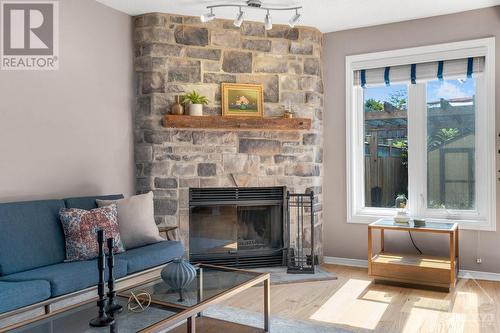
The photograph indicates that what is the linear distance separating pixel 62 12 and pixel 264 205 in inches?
104

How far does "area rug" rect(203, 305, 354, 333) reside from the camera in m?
2.87

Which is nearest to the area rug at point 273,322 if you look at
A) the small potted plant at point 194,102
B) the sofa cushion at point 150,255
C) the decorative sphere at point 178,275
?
the sofa cushion at point 150,255

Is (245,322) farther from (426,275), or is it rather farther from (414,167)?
(414,167)

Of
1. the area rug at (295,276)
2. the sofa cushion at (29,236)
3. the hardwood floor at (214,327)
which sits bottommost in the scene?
the area rug at (295,276)

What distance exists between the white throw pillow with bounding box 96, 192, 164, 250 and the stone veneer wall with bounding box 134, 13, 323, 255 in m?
0.56

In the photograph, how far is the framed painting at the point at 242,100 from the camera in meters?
4.37

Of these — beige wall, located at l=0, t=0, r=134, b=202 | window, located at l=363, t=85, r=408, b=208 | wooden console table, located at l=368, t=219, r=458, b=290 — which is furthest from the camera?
window, located at l=363, t=85, r=408, b=208

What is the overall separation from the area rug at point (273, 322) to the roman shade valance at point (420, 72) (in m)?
2.73

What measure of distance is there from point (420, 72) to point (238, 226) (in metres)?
2.47

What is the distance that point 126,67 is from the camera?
425cm

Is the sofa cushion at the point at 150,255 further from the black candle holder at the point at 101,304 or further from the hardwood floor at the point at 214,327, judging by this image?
the black candle holder at the point at 101,304

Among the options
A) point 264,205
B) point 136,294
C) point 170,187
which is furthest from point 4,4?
point 264,205

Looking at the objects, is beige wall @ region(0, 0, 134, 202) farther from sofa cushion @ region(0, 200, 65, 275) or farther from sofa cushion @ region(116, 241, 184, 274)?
sofa cushion @ region(116, 241, 184, 274)

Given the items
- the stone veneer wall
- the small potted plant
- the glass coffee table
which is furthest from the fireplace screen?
the glass coffee table
